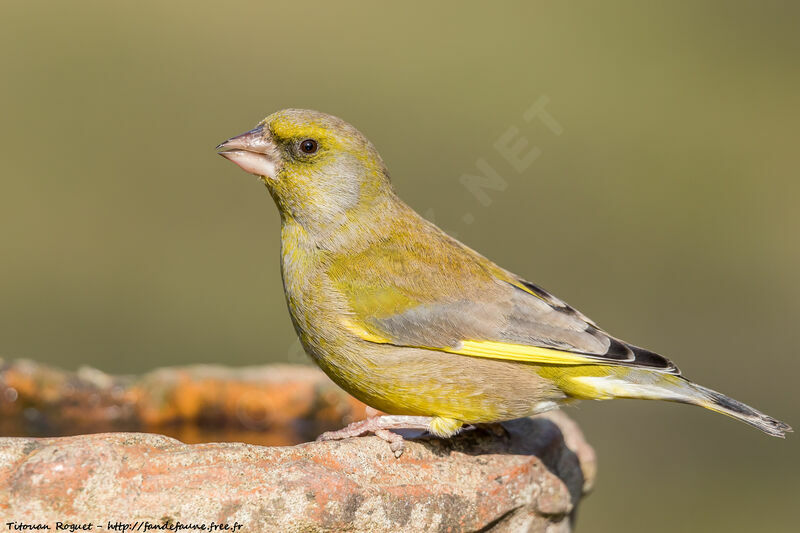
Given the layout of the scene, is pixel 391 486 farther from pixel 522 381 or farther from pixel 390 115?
pixel 390 115

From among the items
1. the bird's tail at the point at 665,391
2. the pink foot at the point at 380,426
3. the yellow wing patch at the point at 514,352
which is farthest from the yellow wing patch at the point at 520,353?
the pink foot at the point at 380,426

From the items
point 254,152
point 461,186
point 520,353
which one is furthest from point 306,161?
point 461,186

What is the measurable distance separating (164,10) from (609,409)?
10083 mm

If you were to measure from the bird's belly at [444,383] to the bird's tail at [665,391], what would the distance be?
210mm

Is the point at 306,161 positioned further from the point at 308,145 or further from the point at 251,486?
the point at 251,486

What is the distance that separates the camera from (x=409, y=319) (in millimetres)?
4625

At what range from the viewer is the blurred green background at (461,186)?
33.4 feet

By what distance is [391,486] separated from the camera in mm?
3998

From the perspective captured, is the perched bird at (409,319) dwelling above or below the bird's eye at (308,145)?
below

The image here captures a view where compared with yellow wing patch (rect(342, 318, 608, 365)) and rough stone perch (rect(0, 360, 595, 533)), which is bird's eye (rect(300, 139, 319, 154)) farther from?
rough stone perch (rect(0, 360, 595, 533))

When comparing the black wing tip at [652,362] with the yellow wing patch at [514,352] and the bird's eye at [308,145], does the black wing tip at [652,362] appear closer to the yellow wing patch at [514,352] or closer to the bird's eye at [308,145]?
the yellow wing patch at [514,352]

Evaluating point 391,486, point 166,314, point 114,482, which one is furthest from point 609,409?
point 114,482

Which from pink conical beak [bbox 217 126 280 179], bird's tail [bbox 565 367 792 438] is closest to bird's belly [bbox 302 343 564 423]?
bird's tail [bbox 565 367 792 438]

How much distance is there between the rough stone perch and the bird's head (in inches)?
48.8
